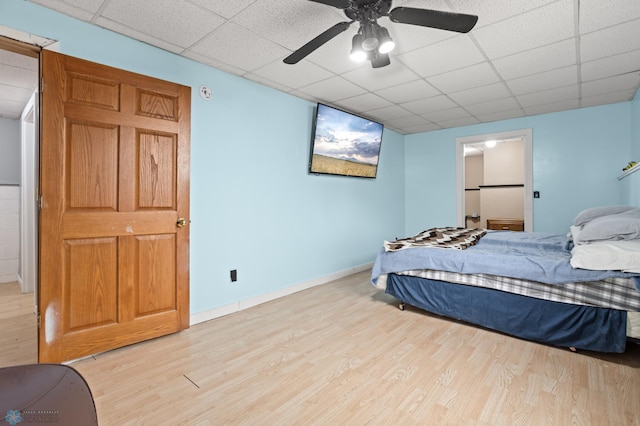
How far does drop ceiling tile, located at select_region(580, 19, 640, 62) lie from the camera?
2.35 m

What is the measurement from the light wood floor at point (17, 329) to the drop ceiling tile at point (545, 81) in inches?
202

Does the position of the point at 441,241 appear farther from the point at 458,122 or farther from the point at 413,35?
the point at 458,122

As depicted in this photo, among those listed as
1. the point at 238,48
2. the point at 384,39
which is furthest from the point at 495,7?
the point at 238,48

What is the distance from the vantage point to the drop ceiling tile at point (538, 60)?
265 centimetres

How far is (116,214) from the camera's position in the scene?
7.68 ft

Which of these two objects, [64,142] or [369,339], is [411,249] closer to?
[369,339]

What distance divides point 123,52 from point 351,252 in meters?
3.68

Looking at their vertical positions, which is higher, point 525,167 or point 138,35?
point 138,35

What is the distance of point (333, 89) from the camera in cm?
364

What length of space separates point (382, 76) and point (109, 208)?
285 cm

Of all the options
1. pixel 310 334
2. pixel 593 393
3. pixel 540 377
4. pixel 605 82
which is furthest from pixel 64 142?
pixel 605 82

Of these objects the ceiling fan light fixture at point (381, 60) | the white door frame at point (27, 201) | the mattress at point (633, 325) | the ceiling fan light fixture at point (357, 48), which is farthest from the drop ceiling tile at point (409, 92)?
the white door frame at point (27, 201)

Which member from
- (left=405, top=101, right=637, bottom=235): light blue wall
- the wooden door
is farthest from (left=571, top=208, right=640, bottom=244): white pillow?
the wooden door

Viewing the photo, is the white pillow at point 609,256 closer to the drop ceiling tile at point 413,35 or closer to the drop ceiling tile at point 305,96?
the drop ceiling tile at point 413,35
